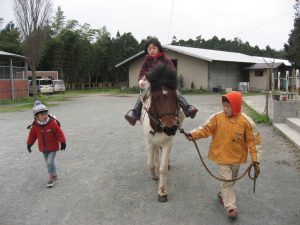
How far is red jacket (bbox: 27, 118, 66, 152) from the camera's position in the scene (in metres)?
5.28

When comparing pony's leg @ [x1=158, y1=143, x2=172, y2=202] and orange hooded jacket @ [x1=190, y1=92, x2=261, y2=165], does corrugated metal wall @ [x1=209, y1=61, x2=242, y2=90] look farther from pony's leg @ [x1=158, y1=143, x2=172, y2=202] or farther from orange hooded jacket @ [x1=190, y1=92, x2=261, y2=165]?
orange hooded jacket @ [x1=190, y1=92, x2=261, y2=165]

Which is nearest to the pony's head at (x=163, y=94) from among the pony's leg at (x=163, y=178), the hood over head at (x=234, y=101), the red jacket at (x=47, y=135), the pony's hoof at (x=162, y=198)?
the pony's leg at (x=163, y=178)

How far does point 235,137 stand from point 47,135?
292 cm

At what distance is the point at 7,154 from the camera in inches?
294

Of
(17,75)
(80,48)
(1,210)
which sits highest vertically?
(80,48)

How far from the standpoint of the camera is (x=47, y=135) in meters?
5.29

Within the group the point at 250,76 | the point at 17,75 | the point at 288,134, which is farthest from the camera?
the point at 250,76

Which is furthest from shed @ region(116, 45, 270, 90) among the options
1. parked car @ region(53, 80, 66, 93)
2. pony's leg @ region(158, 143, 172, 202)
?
pony's leg @ region(158, 143, 172, 202)

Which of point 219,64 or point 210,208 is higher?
point 219,64

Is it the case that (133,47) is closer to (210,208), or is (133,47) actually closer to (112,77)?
(112,77)

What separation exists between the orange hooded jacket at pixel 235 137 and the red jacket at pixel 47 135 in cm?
254

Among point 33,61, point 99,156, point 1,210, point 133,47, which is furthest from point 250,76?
point 1,210

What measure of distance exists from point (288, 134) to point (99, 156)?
15.3 ft

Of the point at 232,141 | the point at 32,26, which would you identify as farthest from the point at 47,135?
the point at 32,26
